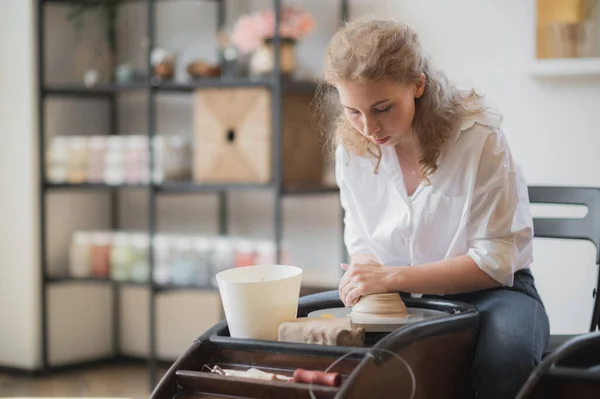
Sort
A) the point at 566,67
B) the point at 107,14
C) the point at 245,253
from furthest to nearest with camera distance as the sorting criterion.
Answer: the point at 107,14 → the point at 245,253 → the point at 566,67

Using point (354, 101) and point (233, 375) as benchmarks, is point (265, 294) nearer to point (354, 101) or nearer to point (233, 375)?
point (233, 375)

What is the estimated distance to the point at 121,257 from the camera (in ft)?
12.5

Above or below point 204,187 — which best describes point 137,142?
above

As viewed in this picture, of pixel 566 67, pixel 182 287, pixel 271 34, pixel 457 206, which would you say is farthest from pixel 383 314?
pixel 182 287

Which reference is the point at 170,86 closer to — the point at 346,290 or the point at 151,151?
the point at 151,151

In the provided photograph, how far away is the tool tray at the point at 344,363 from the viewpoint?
1.39m

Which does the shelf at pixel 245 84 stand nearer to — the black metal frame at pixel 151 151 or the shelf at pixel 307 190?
the black metal frame at pixel 151 151

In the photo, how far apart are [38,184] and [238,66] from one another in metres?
1.04

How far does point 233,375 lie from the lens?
1451mm

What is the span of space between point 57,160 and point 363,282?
2515 millimetres

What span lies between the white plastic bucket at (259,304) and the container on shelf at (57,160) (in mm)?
2497

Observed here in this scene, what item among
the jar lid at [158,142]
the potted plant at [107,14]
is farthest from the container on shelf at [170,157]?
the potted plant at [107,14]

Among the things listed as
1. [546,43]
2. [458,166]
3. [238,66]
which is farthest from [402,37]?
[238,66]

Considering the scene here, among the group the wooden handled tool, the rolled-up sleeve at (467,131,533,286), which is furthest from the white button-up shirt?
the wooden handled tool
